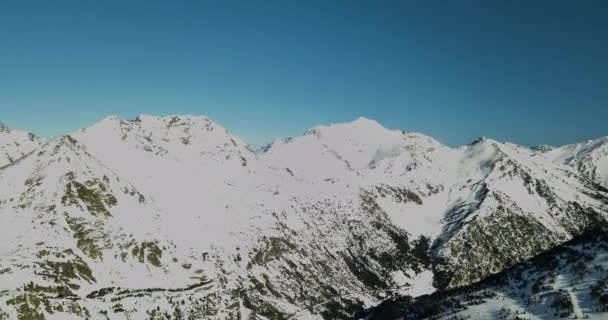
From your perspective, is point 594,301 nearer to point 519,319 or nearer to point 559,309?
point 559,309

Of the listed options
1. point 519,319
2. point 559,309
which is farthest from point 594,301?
point 519,319
